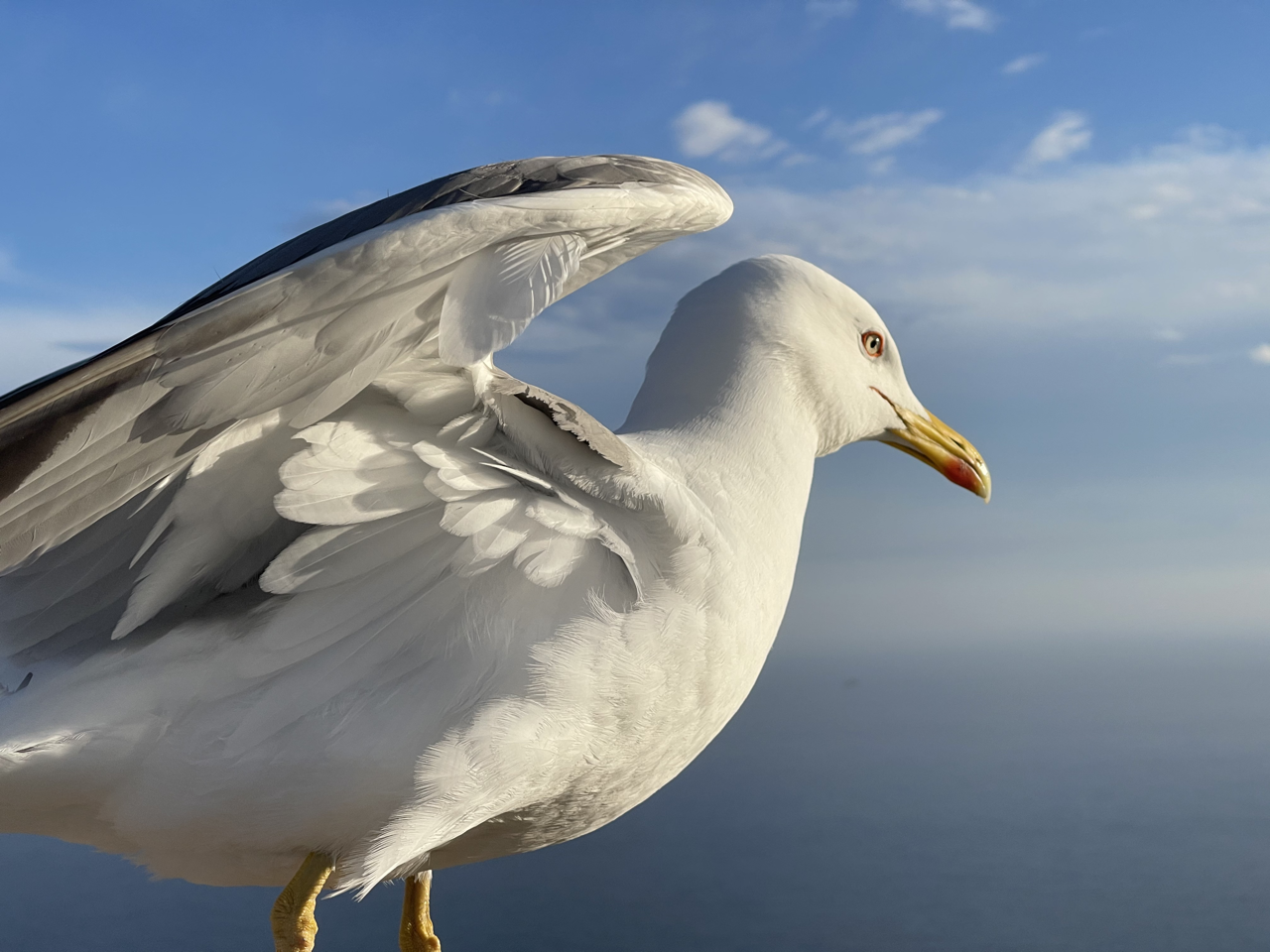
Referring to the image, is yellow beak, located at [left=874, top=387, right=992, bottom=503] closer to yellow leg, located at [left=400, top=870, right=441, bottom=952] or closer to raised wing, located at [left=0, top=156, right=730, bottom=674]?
raised wing, located at [left=0, top=156, right=730, bottom=674]

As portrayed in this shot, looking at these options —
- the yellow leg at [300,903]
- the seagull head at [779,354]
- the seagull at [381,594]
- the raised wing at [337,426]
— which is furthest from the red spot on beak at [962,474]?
the yellow leg at [300,903]

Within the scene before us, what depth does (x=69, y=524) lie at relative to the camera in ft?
5.30

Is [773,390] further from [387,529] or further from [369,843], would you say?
[369,843]

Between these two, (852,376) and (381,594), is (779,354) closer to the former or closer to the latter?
(852,376)

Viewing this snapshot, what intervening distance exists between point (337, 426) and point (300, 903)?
93 cm

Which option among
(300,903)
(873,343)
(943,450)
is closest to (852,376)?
(873,343)

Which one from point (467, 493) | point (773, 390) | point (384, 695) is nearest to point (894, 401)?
point (773, 390)

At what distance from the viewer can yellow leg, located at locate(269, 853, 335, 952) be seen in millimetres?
1959

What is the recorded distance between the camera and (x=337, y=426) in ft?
5.97

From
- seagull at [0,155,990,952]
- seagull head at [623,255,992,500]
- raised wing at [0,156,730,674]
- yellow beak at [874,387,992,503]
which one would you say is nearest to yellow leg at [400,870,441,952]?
seagull at [0,155,990,952]

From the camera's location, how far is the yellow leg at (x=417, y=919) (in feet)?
8.67

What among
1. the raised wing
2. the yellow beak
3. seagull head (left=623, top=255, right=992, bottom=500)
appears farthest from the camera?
the yellow beak

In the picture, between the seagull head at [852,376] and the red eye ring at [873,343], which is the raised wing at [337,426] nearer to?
the seagull head at [852,376]

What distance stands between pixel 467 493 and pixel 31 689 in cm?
96
